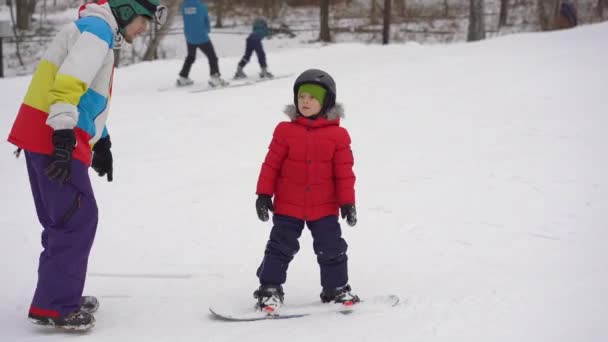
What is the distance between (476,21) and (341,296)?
14.8m

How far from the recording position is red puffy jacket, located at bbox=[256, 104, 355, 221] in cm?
319

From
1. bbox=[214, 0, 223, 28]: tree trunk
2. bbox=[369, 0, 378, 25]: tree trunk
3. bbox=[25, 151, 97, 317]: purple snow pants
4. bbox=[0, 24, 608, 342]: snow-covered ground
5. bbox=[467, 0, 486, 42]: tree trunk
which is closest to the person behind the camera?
bbox=[25, 151, 97, 317]: purple snow pants

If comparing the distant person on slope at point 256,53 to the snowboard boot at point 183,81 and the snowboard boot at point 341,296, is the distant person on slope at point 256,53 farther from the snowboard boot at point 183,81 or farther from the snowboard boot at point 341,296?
the snowboard boot at point 341,296

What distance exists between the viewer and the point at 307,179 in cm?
321

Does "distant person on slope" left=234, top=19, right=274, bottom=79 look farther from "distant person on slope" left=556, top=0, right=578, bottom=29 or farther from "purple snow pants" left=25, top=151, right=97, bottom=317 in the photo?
"distant person on slope" left=556, top=0, right=578, bottom=29

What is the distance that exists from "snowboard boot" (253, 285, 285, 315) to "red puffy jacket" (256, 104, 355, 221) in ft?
1.30

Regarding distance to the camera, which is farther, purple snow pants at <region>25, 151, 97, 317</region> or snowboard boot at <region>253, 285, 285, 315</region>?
snowboard boot at <region>253, 285, 285, 315</region>

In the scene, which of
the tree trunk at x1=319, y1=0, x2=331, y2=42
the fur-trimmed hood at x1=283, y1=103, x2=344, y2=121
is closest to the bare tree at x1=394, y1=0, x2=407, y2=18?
the tree trunk at x1=319, y1=0, x2=331, y2=42

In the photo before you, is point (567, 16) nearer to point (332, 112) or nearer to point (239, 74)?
point (239, 74)

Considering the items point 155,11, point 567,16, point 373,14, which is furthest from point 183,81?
point 373,14

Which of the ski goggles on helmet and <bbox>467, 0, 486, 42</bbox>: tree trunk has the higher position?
the ski goggles on helmet

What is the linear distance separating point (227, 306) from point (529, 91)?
6.85m

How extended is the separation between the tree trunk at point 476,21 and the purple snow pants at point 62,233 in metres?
15.2

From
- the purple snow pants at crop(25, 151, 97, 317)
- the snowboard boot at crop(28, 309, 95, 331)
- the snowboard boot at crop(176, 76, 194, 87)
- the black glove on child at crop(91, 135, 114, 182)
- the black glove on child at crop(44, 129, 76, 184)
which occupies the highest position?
the black glove on child at crop(44, 129, 76, 184)
